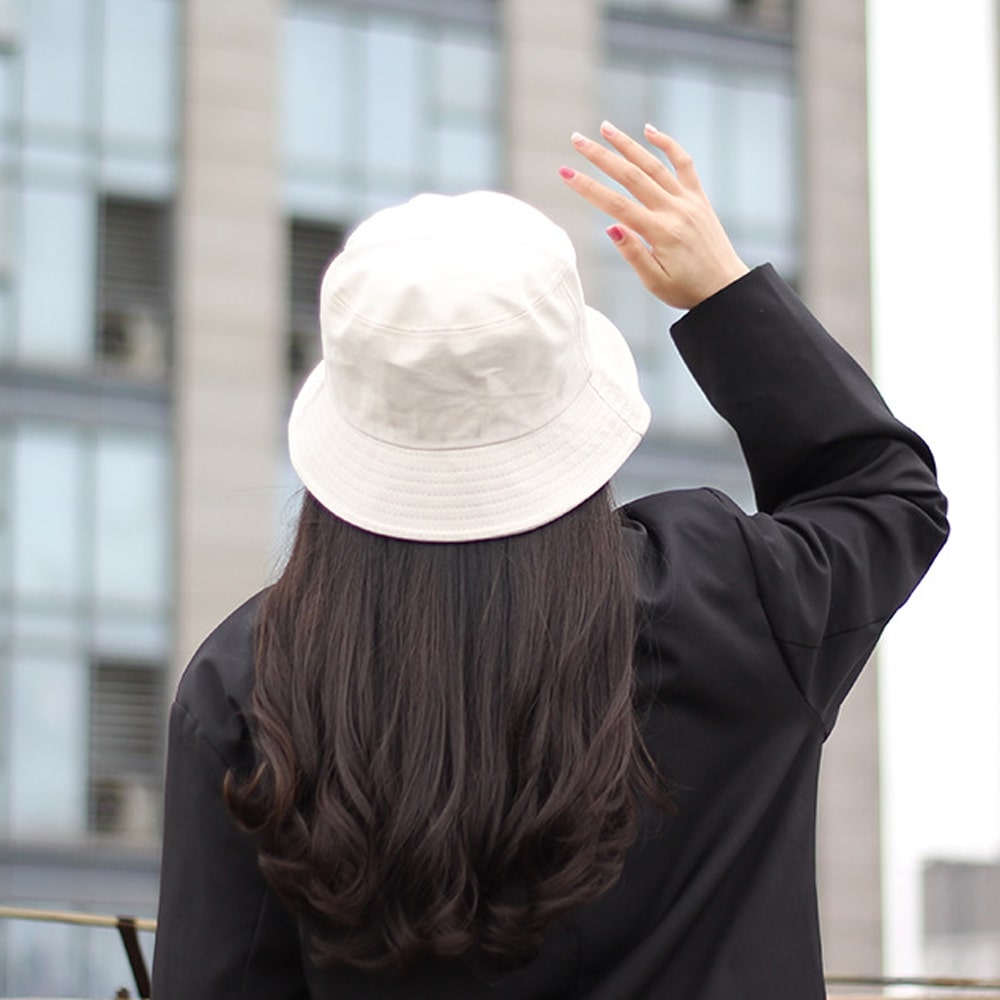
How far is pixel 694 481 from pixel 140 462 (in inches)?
267

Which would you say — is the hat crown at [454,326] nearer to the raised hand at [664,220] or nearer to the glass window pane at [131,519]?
the raised hand at [664,220]

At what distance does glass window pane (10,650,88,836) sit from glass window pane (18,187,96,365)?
3.39m

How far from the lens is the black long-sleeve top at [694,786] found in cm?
189

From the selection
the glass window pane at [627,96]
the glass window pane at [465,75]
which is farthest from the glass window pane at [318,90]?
the glass window pane at [627,96]

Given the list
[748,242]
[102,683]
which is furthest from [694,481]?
[102,683]

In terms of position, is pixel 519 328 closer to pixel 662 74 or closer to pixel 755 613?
pixel 755 613

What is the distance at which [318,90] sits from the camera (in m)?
24.7

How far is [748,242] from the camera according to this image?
2694 cm

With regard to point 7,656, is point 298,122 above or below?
above

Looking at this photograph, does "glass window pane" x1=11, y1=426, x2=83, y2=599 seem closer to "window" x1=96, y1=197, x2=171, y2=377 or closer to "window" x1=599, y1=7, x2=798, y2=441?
"window" x1=96, y1=197, x2=171, y2=377

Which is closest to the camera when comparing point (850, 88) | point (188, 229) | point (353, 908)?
point (353, 908)

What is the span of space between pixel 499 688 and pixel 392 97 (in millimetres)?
23681

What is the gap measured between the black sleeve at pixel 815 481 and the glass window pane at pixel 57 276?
21.4 m

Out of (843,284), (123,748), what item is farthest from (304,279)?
(843,284)
